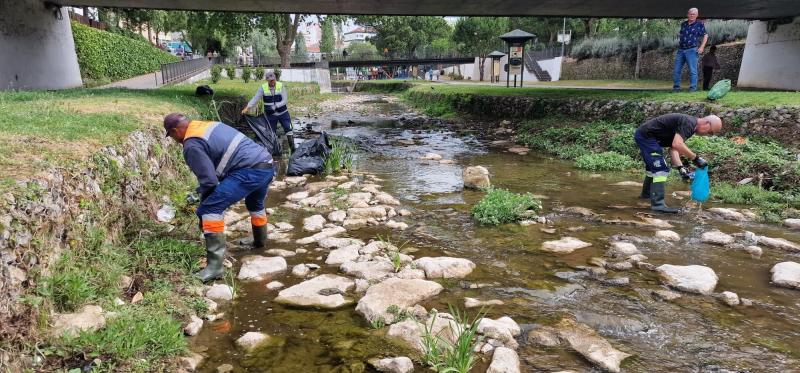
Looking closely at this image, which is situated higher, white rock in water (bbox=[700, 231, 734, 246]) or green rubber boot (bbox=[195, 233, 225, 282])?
green rubber boot (bbox=[195, 233, 225, 282])

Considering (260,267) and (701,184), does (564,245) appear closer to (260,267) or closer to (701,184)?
(701,184)

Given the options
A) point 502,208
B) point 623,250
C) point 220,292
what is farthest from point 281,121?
point 623,250

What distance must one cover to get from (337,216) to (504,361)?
3.82 meters

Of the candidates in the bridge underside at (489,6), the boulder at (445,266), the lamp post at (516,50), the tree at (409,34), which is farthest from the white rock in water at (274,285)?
the tree at (409,34)

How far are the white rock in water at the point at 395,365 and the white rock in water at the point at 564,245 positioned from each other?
2.76 m

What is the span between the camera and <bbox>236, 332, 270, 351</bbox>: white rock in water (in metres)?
3.53

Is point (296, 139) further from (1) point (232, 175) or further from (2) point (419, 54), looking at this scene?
(2) point (419, 54)

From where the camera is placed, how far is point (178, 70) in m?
25.1

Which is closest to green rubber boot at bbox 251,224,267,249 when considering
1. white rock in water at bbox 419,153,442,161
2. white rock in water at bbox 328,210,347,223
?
white rock in water at bbox 328,210,347,223

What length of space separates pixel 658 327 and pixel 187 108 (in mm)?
9839

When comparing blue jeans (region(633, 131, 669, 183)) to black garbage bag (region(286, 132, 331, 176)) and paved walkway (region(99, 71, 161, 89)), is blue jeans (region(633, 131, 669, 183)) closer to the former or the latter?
black garbage bag (region(286, 132, 331, 176))

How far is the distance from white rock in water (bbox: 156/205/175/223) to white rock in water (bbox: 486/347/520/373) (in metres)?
4.25

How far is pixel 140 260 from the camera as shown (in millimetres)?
4418

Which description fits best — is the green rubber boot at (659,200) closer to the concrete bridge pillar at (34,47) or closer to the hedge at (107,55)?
the concrete bridge pillar at (34,47)
